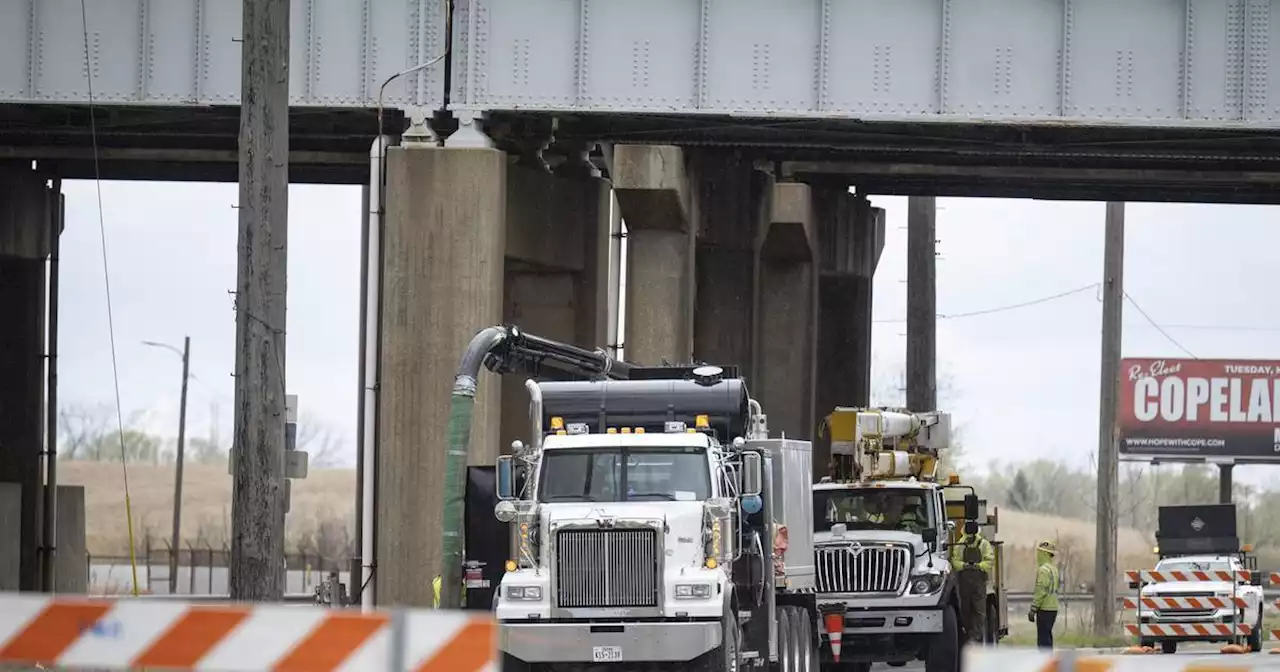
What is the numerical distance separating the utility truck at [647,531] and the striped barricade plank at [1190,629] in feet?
54.9

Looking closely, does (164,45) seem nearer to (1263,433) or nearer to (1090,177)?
(1090,177)

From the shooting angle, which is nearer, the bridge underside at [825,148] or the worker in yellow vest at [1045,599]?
the bridge underside at [825,148]

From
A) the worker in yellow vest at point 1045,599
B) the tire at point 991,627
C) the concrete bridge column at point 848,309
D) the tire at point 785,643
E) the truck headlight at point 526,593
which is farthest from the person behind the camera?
the concrete bridge column at point 848,309

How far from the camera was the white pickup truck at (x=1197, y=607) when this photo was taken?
3694 cm

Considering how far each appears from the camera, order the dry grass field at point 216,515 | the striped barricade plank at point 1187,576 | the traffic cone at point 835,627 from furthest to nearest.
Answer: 1. the dry grass field at point 216,515
2. the striped barricade plank at point 1187,576
3. the traffic cone at point 835,627

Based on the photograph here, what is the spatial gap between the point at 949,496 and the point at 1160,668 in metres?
23.5

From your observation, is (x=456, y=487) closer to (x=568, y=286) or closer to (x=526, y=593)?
(x=526, y=593)

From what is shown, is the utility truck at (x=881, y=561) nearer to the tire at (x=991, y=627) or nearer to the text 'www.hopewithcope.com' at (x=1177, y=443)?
the tire at (x=991, y=627)

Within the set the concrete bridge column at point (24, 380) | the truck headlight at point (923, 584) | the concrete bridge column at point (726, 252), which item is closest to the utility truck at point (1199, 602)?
the concrete bridge column at point (726, 252)

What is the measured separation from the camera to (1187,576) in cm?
3816

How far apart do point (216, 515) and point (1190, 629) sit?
8722 centimetres

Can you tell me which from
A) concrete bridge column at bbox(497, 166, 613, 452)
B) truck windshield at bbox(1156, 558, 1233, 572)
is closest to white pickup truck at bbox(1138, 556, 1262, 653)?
truck windshield at bbox(1156, 558, 1233, 572)

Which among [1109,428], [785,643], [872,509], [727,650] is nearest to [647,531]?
[727,650]

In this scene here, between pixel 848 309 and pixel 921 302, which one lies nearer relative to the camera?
pixel 921 302
